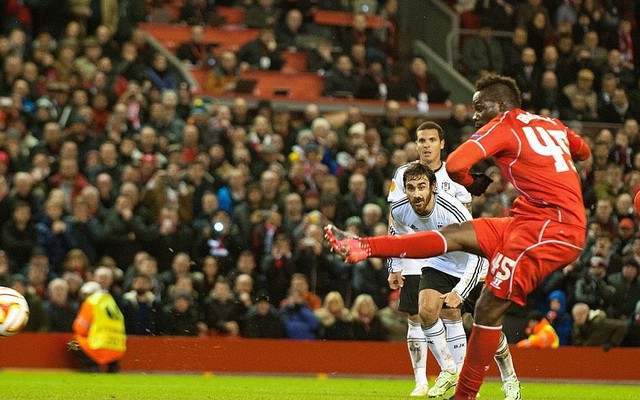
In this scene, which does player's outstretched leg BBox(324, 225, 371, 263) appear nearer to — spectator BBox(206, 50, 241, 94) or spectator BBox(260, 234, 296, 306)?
spectator BBox(260, 234, 296, 306)

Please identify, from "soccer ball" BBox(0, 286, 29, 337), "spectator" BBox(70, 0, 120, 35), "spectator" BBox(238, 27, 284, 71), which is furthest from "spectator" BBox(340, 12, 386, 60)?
"soccer ball" BBox(0, 286, 29, 337)

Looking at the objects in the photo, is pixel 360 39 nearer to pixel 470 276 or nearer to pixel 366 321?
pixel 366 321

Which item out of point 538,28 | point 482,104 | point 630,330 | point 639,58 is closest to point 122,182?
point 630,330

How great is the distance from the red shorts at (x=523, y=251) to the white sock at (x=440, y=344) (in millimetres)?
2482

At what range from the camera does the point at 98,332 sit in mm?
14883

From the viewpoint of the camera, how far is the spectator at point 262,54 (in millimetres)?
21188

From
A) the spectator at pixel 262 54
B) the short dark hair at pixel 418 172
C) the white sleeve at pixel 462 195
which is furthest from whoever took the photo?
the spectator at pixel 262 54

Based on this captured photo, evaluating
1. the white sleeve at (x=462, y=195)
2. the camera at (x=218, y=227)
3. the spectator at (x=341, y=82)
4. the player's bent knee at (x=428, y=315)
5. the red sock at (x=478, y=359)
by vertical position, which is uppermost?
the white sleeve at (x=462, y=195)

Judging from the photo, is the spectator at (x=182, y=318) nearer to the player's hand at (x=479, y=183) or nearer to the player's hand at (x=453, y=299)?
the player's hand at (x=453, y=299)

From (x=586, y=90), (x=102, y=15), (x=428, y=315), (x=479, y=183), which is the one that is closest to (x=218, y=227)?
(x=102, y=15)

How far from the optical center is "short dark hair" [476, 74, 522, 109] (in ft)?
29.4

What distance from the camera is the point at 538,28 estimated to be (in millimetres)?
23781

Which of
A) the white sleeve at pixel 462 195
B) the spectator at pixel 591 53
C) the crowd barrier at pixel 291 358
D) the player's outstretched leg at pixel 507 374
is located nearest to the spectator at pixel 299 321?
the crowd barrier at pixel 291 358

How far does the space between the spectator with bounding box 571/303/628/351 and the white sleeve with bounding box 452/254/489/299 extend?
6.32m
